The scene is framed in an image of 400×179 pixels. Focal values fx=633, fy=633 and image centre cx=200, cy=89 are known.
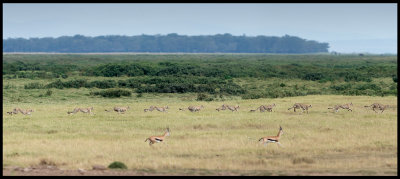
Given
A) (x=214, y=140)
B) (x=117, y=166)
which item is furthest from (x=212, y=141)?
(x=117, y=166)

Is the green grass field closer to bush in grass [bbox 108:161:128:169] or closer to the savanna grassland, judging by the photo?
the savanna grassland

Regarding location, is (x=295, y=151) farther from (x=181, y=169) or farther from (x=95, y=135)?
(x=95, y=135)

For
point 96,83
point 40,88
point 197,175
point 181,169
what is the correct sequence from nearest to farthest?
point 197,175
point 181,169
point 40,88
point 96,83

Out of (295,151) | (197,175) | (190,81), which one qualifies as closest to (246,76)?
(190,81)

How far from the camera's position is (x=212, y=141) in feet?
67.2

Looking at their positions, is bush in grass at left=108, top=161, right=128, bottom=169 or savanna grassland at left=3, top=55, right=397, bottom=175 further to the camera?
savanna grassland at left=3, top=55, right=397, bottom=175

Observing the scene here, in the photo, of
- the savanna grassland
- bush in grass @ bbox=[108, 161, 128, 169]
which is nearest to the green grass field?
the savanna grassland

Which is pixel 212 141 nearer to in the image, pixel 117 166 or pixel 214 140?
pixel 214 140

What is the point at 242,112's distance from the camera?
29.9 m

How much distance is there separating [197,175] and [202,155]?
4127 mm

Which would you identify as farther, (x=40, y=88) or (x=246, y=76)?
(x=246, y=76)

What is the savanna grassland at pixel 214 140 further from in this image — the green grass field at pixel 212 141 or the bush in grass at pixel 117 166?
the bush in grass at pixel 117 166

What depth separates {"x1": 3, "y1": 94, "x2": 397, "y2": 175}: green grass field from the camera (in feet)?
53.4

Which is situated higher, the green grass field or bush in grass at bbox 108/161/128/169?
bush in grass at bbox 108/161/128/169
